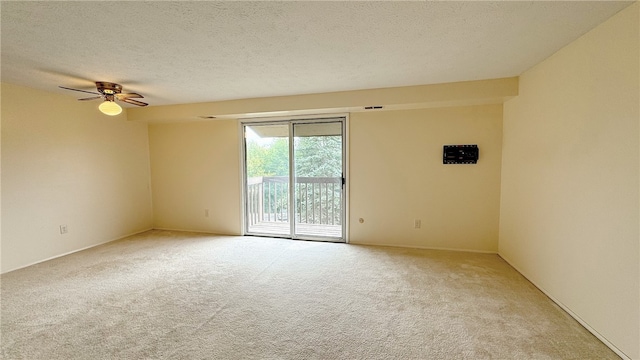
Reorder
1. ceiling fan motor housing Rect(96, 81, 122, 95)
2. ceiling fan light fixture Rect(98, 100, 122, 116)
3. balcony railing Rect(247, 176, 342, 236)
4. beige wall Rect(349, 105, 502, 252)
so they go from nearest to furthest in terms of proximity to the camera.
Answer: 1. ceiling fan light fixture Rect(98, 100, 122, 116)
2. ceiling fan motor housing Rect(96, 81, 122, 95)
3. beige wall Rect(349, 105, 502, 252)
4. balcony railing Rect(247, 176, 342, 236)

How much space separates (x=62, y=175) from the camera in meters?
3.51

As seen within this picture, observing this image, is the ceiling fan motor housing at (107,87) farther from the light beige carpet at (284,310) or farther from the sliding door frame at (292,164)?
the light beige carpet at (284,310)

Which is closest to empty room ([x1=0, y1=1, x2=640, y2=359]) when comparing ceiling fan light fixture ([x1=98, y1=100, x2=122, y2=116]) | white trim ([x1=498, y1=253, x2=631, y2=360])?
white trim ([x1=498, y1=253, x2=631, y2=360])

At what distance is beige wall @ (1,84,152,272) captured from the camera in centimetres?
304

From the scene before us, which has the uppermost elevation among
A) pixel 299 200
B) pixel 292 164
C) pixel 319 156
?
pixel 319 156

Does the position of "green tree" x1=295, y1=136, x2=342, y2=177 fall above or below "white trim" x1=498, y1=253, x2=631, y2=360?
above

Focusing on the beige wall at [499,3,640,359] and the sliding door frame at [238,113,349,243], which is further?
the sliding door frame at [238,113,349,243]

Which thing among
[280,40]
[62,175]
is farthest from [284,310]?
[62,175]

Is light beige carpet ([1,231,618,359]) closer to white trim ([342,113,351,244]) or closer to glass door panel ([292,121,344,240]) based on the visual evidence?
white trim ([342,113,351,244])

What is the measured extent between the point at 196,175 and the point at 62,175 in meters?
1.69

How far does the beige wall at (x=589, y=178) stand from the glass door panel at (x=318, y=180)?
231cm

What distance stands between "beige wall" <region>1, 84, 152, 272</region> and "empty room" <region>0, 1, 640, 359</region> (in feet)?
0.08

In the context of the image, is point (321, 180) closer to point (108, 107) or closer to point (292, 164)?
point (292, 164)

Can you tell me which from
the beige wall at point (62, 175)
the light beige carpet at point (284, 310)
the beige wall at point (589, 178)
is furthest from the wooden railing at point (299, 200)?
the beige wall at point (589, 178)
